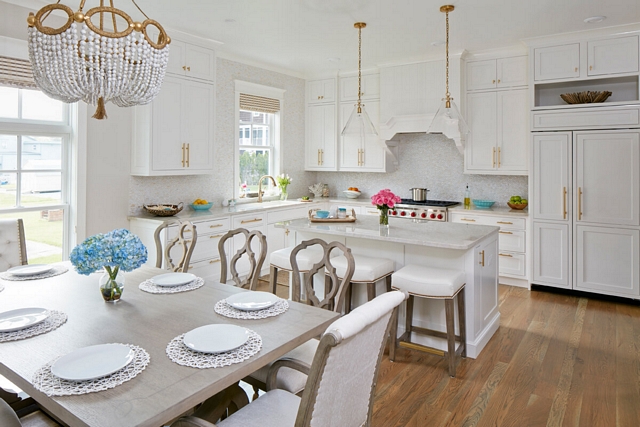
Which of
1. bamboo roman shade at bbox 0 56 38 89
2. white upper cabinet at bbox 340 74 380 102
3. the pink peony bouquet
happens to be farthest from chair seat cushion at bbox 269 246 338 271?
white upper cabinet at bbox 340 74 380 102

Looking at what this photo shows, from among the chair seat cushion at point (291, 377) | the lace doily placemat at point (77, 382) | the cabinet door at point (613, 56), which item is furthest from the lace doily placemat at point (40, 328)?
the cabinet door at point (613, 56)

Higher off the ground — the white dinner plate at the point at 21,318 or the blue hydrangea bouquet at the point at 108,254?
the blue hydrangea bouquet at the point at 108,254

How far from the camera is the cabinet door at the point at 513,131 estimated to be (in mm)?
4871

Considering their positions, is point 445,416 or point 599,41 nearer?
point 445,416

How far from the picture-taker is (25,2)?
136 inches

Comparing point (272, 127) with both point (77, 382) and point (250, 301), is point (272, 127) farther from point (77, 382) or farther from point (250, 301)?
point (77, 382)

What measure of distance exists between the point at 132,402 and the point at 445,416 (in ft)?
5.89

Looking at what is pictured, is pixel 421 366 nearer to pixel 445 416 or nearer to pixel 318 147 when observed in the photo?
pixel 445 416

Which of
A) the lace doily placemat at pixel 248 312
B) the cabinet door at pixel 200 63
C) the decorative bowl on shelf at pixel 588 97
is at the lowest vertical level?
the lace doily placemat at pixel 248 312

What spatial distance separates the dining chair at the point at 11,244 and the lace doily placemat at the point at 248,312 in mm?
1693

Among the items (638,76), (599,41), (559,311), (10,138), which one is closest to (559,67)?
(599,41)

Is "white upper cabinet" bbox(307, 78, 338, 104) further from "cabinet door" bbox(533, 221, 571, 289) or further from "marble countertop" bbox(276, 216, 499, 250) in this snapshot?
"cabinet door" bbox(533, 221, 571, 289)

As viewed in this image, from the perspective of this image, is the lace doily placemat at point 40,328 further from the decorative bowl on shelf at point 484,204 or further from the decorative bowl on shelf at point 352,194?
the decorative bowl on shelf at point 352,194

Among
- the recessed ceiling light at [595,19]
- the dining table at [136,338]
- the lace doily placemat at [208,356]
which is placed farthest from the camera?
the recessed ceiling light at [595,19]
